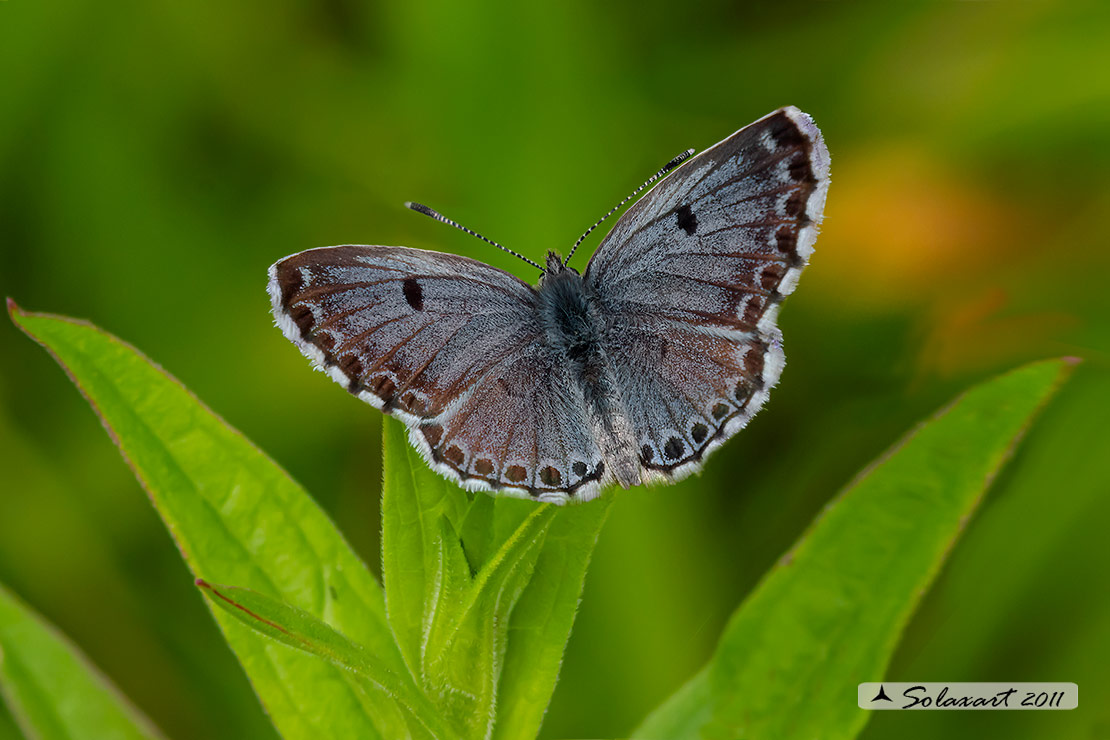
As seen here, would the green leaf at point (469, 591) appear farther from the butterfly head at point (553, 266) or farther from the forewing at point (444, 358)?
the butterfly head at point (553, 266)

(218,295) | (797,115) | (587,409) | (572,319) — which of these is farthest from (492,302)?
(218,295)

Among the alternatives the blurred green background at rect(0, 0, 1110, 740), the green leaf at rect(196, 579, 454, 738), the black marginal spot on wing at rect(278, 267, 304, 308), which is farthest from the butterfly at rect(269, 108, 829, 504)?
the blurred green background at rect(0, 0, 1110, 740)

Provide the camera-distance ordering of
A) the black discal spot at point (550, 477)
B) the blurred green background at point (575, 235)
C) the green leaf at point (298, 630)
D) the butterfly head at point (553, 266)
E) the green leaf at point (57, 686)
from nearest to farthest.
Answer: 1. the green leaf at point (298, 630)
2. the black discal spot at point (550, 477)
3. the green leaf at point (57, 686)
4. the butterfly head at point (553, 266)
5. the blurred green background at point (575, 235)

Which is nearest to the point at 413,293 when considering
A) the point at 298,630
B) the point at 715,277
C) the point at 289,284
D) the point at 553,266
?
the point at 289,284

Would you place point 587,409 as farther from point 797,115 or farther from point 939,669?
point 939,669

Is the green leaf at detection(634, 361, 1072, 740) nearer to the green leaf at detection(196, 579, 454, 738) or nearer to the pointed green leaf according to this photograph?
the pointed green leaf

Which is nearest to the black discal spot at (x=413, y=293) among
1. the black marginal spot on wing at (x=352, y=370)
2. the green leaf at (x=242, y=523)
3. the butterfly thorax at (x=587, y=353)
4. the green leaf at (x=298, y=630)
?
the black marginal spot on wing at (x=352, y=370)
